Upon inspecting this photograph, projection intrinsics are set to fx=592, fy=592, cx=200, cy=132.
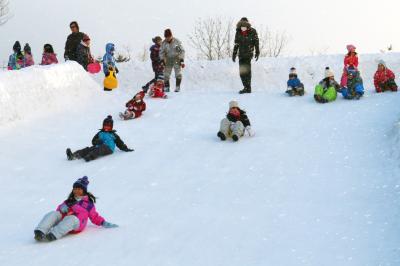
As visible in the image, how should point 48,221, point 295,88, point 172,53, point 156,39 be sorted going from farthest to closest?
point 156,39 → point 172,53 → point 295,88 → point 48,221

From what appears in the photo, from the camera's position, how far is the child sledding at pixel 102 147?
9914mm

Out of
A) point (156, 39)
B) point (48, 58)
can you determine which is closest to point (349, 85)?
point (156, 39)

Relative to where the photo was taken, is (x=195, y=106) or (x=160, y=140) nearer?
(x=160, y=140)

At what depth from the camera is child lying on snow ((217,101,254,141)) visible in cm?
1033

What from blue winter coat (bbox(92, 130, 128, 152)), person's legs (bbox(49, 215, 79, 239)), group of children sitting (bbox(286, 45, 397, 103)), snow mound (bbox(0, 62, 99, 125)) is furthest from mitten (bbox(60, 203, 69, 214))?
group of children sitting (bbox(286, 45, 397, 103))

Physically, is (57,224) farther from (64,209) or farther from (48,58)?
(48,58)

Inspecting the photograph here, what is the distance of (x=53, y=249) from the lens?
5.96 meters

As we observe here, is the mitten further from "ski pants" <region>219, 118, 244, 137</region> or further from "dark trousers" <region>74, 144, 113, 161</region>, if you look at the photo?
"ski pants" <region>219, 118, 244, 137</region>

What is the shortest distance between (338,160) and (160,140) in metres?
3.52

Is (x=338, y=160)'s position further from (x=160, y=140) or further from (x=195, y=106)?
(x=195, y=106)

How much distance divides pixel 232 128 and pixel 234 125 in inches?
2.6

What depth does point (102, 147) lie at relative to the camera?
1002 cm

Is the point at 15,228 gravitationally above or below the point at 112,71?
below

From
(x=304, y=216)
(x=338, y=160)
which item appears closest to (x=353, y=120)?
(x=338, y=160)
